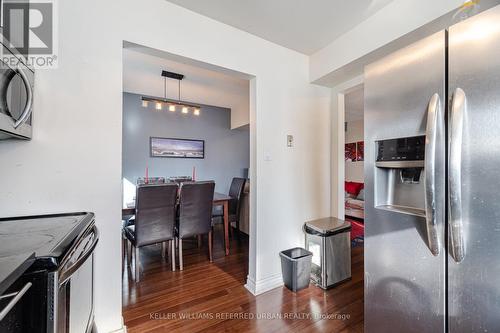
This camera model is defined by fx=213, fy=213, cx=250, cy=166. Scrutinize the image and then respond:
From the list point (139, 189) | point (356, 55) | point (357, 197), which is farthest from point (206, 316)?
point (357, 197)

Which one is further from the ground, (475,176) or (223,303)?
(475,176)

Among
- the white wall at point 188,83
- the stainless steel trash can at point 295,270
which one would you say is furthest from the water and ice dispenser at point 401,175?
the white wall at point 188,83

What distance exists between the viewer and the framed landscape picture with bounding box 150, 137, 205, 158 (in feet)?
14.1

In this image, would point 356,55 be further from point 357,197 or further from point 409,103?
point 357,197

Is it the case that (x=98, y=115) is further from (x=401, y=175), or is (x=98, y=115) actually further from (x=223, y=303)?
(x=401, y=175)

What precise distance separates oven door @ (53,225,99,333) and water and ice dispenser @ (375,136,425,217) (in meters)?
1.43

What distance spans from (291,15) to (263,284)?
243cm

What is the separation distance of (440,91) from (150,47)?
70.2 inches

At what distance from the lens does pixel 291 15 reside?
1.78 meters

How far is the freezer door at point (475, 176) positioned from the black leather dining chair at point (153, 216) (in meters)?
2.30

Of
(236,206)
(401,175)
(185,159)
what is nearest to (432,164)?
(401,175)

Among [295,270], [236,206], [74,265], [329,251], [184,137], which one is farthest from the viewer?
[184,137]

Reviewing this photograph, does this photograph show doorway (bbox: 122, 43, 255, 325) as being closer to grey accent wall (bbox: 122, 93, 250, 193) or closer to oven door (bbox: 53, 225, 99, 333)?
grey accent wall (bbox: 122, 93, 250, 193)

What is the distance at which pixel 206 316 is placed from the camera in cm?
170
